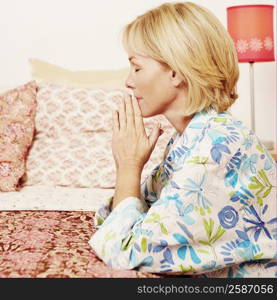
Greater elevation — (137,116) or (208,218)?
(137,116)

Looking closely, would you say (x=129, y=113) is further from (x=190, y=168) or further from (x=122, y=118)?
(x=190, y=168)

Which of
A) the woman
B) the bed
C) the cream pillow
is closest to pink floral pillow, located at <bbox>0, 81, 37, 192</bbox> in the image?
the bed

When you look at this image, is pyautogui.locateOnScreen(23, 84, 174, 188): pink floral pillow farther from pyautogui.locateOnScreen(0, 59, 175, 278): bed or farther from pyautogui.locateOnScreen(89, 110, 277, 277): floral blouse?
pyautogui.locateOnScreen(89, 110, 277, 277): floral blouse

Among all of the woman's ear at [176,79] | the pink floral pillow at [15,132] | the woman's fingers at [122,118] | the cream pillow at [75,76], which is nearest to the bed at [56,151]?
the pink floral pillow at [15,132]

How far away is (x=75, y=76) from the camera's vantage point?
126 inches

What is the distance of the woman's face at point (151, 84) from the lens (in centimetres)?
136

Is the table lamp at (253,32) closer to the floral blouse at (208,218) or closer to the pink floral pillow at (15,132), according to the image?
the pink floral pillow at (15,132)

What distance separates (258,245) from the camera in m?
1.20

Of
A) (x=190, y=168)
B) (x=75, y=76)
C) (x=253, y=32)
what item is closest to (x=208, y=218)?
(x=190, y=168)

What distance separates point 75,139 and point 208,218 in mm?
1542

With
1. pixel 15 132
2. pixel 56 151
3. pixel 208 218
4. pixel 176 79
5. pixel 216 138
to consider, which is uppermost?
pixel 176 79

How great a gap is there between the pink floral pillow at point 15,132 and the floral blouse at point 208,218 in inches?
51.2

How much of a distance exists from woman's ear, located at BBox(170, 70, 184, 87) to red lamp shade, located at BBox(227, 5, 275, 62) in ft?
5.54

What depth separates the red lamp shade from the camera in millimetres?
2941
